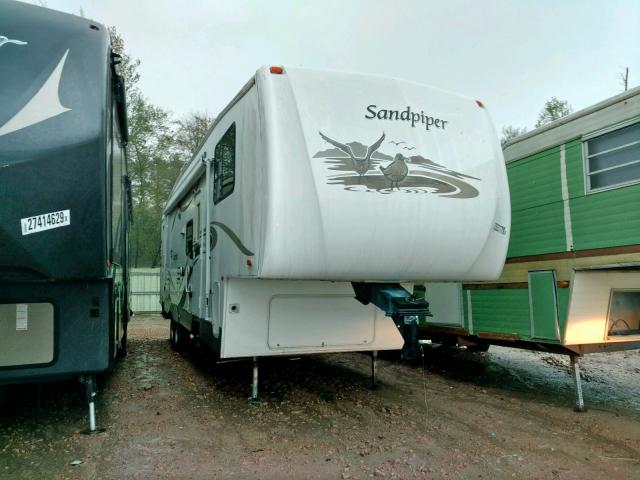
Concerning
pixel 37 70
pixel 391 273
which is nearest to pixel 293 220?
pixel 391 273

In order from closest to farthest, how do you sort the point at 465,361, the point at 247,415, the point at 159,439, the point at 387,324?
the point at 159,439, the point at 247,415, the point at 387,324, the point at 465,361

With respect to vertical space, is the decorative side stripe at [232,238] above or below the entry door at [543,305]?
above

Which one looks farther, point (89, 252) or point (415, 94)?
point (415, 94)

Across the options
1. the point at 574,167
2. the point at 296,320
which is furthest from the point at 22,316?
the point at 574,167

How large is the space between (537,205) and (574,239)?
0.73m

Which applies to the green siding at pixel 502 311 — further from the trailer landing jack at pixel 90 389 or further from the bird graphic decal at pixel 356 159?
the trailer landing jack at pixel 90 389

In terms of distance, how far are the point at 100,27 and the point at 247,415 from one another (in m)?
3.86

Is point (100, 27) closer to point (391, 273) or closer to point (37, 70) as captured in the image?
point (37, 70)

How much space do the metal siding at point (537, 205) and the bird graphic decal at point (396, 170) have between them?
2.52 metres

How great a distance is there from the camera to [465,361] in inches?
358

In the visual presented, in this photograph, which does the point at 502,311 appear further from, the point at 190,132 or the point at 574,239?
the point at 190,132

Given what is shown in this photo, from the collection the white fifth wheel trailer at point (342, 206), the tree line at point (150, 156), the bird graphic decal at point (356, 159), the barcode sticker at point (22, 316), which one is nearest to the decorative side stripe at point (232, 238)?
the white fifth wheel trailer at point (342, 206)

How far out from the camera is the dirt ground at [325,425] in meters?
4.05

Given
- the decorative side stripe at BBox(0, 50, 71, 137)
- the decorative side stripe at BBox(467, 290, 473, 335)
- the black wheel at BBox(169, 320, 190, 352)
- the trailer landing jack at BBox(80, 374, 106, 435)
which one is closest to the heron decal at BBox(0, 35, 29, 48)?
the decorative side stripe at BBox(0, 50, 71, 137)
